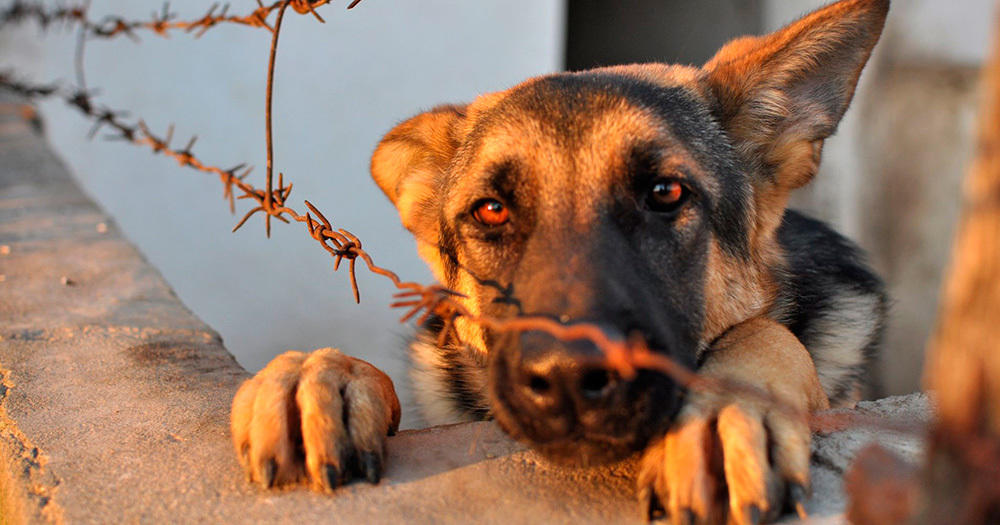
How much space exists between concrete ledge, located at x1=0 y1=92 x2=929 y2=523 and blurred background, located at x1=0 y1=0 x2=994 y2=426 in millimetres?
3447

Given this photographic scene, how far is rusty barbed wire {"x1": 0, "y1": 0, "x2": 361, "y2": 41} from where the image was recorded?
2574 millimetres

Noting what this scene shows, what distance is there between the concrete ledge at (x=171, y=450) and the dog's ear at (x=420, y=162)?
2.88ft

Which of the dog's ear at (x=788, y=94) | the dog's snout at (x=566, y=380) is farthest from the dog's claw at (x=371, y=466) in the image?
the dog's ear at (x=788, y=94)

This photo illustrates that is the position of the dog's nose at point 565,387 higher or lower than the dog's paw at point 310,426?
higher

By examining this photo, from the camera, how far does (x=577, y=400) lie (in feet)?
5.69

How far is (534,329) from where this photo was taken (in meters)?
1.79

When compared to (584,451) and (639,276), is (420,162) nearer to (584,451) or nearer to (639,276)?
(639,276)

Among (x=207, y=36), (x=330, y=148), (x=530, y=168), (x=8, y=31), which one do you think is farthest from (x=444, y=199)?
(x=8, y=31)

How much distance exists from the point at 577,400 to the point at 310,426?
0.64 meters

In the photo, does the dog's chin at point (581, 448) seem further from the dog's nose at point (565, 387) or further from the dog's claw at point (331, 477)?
the dog's claw at point (331, 477)

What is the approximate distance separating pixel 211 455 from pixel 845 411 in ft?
5.51

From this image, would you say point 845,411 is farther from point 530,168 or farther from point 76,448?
point 76,448

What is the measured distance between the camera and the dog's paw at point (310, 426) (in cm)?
191

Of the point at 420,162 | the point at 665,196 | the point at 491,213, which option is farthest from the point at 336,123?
the point at 665,196
